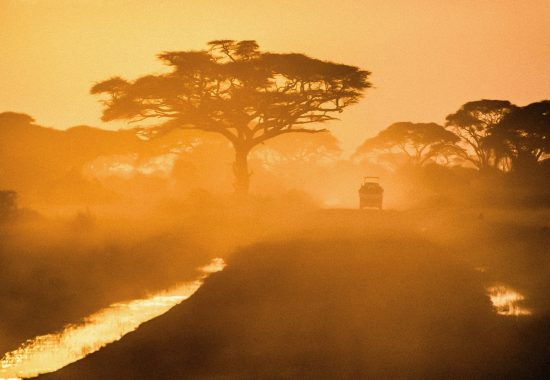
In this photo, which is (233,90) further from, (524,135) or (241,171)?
(524,135)

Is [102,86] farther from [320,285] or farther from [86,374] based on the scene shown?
[86,374]

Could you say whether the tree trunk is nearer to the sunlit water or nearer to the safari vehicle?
the safari vehicle

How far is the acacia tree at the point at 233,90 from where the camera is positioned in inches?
1478

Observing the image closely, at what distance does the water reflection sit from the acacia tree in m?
26.2

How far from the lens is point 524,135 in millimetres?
55344

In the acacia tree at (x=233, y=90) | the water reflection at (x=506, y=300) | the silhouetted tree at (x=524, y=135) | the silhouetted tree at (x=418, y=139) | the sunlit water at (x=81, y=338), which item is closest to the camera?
the sunlit water at (x=81, y=338)

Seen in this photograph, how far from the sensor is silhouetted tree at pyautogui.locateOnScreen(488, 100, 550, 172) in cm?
5425

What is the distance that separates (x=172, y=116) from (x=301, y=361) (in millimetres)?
32913

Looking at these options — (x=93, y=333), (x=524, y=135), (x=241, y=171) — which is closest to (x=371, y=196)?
(x=241, y=171)

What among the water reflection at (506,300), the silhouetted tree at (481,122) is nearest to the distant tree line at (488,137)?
the silhouetted tree at (481,122)

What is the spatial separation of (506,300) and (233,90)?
29.1m

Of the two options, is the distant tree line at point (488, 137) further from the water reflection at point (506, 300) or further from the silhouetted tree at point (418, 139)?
the water reflection at point (506, 300)

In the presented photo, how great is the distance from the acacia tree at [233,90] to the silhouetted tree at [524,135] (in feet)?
70.7

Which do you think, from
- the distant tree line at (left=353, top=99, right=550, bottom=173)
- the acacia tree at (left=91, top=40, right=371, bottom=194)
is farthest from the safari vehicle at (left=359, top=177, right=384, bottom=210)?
the distant tree line at (left=353, top=99, right=550, bottom=173)
